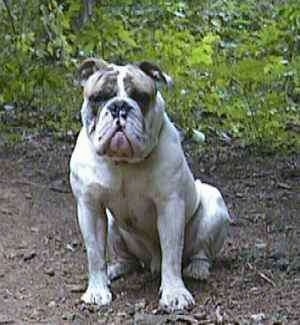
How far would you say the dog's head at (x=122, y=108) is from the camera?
4258 mm

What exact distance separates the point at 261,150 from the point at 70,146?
4.71 feet

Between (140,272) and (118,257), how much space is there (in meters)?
0.13

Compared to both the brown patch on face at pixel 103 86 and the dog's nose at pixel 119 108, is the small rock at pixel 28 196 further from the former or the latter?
the dog's nose at pixel 119 108

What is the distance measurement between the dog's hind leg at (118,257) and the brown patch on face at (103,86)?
2.48ft

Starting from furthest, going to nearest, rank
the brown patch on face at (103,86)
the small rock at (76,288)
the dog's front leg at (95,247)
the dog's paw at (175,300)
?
the small rock at (76,288)
the dog's front leg at (95,247)
the dog's paw at (175,300)
the brown patch on face at (103,86)

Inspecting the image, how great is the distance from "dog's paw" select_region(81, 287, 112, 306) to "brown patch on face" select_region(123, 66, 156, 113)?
837 mm

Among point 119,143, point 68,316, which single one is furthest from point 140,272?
point 119,143

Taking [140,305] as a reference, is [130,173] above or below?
above

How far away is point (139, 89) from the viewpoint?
437 centimetres

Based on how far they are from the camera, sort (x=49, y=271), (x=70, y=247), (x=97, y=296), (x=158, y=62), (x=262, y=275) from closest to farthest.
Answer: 1. (x=97, y=296)
2. (x=262, y=275)
3. (x=49, y=271)
4. (x=70, y=247)
5. (x=158, y=62)

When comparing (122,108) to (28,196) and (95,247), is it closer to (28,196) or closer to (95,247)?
(95,247)

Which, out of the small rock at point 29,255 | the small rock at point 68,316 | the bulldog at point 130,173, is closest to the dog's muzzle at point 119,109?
the bulldog at point 130,173

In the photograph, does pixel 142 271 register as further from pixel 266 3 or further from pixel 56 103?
pixel 266 3

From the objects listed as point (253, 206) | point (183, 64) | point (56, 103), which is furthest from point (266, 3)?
point (253, 206)
